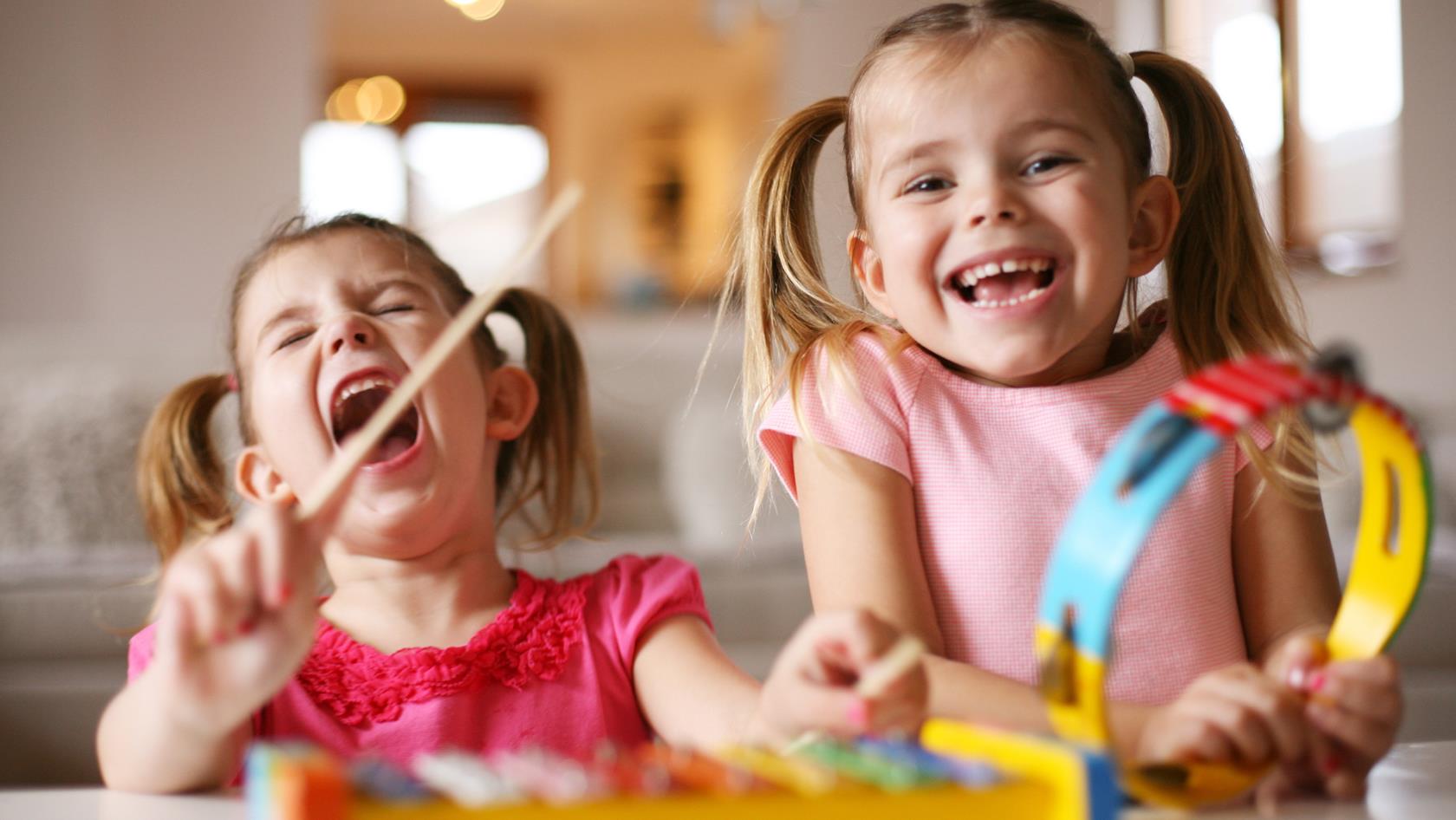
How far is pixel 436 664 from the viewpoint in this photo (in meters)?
0.92

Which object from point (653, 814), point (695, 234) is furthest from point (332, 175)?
point (653, 814)

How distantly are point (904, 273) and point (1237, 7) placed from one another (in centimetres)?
377

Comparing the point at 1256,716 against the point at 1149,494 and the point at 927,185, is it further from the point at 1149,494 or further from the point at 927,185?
the point at 927,185

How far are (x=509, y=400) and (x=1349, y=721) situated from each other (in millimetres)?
689

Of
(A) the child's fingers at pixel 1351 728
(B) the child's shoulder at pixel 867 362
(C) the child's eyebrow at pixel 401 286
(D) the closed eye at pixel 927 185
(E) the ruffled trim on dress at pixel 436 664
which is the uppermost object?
(D) the closed eye at pixel 927 185

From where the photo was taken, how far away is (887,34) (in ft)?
3.10

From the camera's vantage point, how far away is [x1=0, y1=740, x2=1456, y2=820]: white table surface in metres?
0.55

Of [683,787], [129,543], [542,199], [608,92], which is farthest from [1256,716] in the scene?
[608,92]

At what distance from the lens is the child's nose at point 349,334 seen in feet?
3.02

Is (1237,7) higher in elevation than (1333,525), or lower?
higher

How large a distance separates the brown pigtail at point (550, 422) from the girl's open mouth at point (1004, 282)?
0.41m

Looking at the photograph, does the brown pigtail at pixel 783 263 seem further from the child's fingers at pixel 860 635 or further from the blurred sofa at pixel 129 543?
the blurred sofa at pixel 129 543

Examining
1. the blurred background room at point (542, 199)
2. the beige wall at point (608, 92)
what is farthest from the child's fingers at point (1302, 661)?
the beige wall at point (608, 92)

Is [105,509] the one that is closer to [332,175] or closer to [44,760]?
[44,760]
